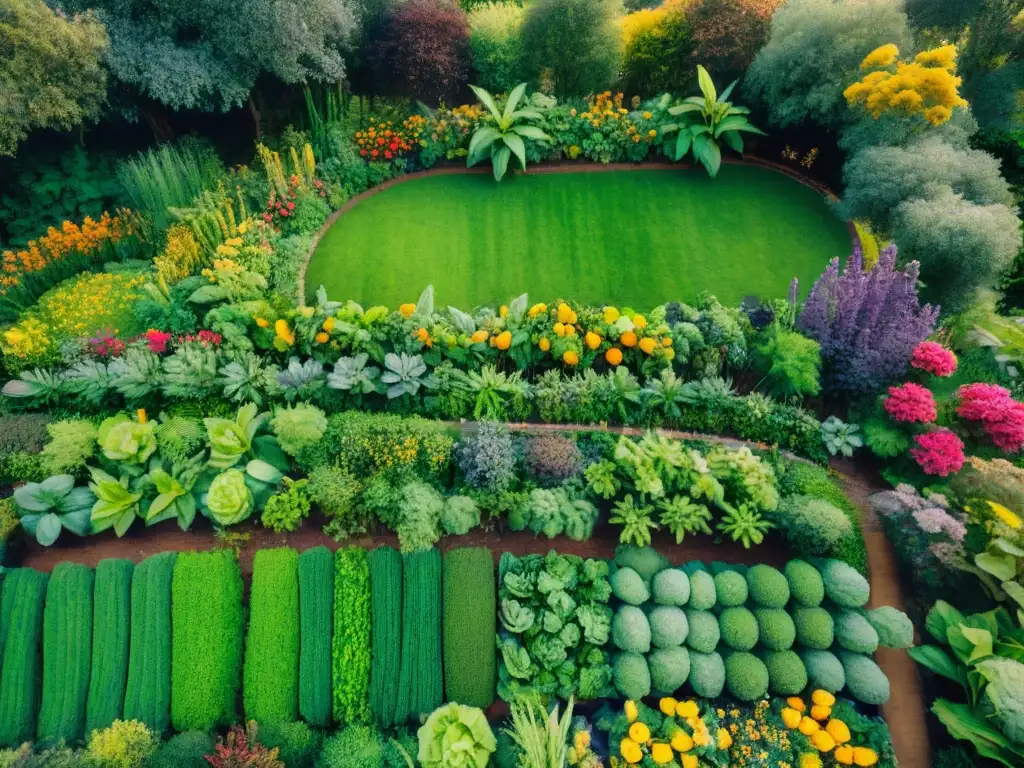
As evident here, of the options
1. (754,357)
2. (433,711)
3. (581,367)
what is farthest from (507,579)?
(754,357)

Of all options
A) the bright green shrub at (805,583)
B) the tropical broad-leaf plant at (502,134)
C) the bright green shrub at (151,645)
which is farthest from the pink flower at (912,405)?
the bright green shrub at (151,645)

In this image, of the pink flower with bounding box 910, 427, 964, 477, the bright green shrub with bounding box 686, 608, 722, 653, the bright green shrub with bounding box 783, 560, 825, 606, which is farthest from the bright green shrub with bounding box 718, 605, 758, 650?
the pink flower with bounding box 910, 427, 964, 477

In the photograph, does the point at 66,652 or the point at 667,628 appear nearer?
the point at 667,628

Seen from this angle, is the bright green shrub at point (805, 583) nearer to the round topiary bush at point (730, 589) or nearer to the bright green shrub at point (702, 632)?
the round topiary bush at point (730, 589)

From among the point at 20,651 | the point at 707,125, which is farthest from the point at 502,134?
the point at 20,651

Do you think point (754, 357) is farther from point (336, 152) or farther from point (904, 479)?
point (336, 152)

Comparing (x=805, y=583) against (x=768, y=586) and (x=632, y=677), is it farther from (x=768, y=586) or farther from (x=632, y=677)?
(x=632, y=677)

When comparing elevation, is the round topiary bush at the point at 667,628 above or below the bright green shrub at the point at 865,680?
above
